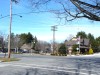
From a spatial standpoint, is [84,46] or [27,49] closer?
[84,46]

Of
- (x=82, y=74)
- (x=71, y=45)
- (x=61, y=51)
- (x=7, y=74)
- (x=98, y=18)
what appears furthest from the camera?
(x=71, y=45)

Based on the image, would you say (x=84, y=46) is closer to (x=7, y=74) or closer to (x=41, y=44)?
(x=41, y=44)

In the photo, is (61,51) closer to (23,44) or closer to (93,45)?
(93,45)

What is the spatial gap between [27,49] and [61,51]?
47.7 meters

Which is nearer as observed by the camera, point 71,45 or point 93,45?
point 71,45

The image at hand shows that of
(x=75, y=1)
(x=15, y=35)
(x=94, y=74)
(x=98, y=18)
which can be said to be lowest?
(x=94, y=74)

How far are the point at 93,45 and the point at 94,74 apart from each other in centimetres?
11400

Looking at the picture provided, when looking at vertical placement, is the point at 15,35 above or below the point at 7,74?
above

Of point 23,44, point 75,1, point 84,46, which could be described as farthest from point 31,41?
point 75,1

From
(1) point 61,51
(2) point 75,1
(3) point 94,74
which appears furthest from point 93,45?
(2) point 75,1

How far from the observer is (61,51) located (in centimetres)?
9700

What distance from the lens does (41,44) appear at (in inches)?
5851

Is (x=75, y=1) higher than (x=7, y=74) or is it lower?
higher

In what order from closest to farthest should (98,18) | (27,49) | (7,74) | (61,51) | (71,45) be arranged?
(98,18) < (7,74) < (61,51) < (71,45) < (27,49)
